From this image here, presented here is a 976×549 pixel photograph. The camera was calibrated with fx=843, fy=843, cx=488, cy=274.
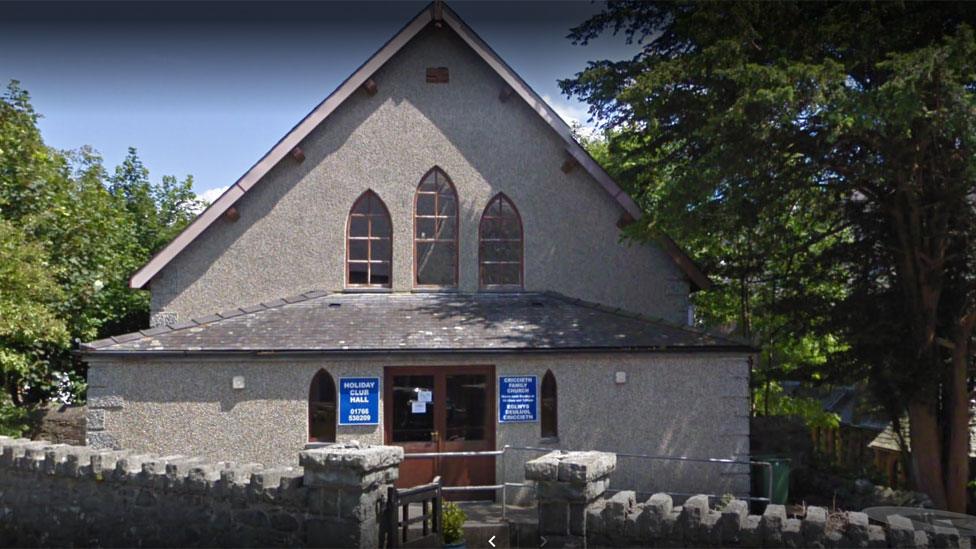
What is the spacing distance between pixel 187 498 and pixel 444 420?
5065 mm

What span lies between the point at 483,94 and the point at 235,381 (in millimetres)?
6647

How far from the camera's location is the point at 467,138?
49.5ft

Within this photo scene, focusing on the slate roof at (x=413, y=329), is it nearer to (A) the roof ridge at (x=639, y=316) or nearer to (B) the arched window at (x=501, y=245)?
(A) the roof ridge at (x=639, y=316)

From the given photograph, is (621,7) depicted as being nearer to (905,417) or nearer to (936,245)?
(936,245)

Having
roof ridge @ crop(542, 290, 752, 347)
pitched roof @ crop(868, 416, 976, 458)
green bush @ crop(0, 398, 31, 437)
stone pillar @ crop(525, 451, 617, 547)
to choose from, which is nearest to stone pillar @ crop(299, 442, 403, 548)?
stone pillar @ crop(525, 451, 617, 547)

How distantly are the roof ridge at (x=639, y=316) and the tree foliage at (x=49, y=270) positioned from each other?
8.81 meters

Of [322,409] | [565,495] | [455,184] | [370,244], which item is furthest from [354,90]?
[565,495]

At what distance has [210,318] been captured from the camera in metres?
13.6

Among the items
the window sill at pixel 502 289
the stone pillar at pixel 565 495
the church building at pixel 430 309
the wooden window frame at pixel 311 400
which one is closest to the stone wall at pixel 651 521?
the stone pillar at pixel 565 495

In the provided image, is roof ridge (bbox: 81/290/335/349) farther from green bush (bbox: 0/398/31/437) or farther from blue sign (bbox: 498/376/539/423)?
blue sign (bbox: 498/376/539/423)

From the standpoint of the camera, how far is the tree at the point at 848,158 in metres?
10.6

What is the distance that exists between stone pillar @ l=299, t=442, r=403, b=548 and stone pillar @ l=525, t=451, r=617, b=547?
1387 millimetres

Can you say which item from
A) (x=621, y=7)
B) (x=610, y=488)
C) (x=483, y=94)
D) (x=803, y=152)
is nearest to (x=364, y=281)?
(x=483, y=94)

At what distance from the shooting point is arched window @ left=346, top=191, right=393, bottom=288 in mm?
14953
